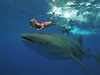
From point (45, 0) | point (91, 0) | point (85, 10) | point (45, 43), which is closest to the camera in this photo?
point (45, 43)

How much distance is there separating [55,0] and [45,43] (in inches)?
401

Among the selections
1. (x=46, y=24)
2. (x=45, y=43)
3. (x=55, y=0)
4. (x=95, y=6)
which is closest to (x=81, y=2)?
(x=95, y=6)

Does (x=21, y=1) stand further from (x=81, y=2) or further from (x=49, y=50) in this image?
(x=49, y=50)

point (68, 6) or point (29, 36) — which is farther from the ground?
point (68, 6)

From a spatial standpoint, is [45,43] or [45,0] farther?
[45,0]

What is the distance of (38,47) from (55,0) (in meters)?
10.3

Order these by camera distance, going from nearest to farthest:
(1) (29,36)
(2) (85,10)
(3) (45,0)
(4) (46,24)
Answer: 1. (1) (29,36)
2. (4) (46,24)
3. (3) (45,0)
4. (2) (85,10)

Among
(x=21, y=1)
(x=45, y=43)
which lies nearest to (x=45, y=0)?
(x=21, y=1)

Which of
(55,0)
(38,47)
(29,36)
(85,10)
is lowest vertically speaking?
(38,47)

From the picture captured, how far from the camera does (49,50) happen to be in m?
3.77

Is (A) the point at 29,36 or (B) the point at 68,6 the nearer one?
(A) the point at 29,36

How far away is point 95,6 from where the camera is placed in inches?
513

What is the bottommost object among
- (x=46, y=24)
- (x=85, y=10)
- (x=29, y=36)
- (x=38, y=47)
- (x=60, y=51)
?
(x=60, y=51)

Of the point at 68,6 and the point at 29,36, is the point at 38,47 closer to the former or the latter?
the point at 29,36
